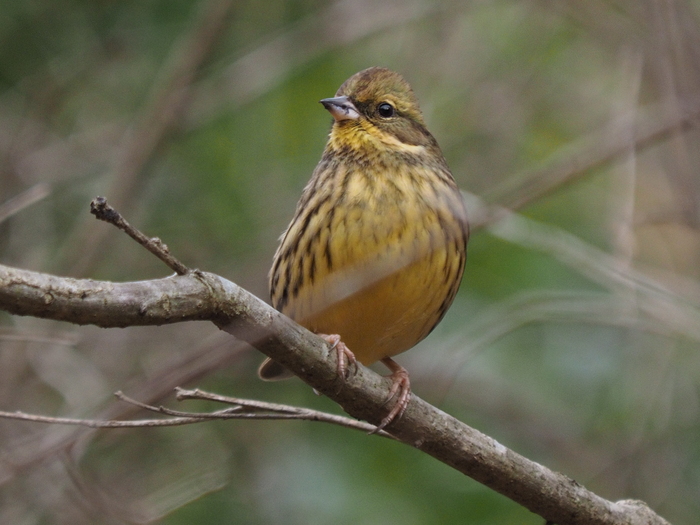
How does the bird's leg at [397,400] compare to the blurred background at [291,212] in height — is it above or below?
below

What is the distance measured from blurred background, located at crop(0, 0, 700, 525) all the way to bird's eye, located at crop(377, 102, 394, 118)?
643mm

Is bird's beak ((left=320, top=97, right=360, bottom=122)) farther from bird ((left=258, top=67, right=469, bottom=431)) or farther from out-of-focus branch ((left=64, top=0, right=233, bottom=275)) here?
out-of-focus branch ((left=64, top=0, right=233, bottom=275))

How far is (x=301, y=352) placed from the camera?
2.39 meters

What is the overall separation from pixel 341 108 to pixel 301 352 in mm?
1414

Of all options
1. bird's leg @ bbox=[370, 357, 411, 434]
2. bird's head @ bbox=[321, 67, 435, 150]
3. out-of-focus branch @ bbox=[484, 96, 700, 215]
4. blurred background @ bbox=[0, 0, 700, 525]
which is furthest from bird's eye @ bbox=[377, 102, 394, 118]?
bird's leg @ bbox=[370, 357, 411, 434]

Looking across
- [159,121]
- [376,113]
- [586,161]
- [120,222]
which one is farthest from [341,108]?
[159,121]

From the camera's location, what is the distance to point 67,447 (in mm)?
3539

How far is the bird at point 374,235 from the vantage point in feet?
10.6

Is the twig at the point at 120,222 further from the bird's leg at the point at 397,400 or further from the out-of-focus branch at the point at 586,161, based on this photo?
the out-of-focus branch at the point at 586,161

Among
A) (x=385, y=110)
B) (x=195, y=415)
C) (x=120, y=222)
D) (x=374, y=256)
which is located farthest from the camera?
(x=385, y=110)

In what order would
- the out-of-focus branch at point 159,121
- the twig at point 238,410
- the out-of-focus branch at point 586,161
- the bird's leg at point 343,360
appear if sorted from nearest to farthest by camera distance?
the twig at point 238,410, the bird's leg at point 343,360, the out-of-focus branch at point 586,161, the out-of-focus branch at point 159,121

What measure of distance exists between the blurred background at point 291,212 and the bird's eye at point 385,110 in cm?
64

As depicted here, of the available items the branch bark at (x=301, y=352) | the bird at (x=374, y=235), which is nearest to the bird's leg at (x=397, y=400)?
the branch bark at (x=301, y=352)

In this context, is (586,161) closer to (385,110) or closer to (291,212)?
(385,110)
